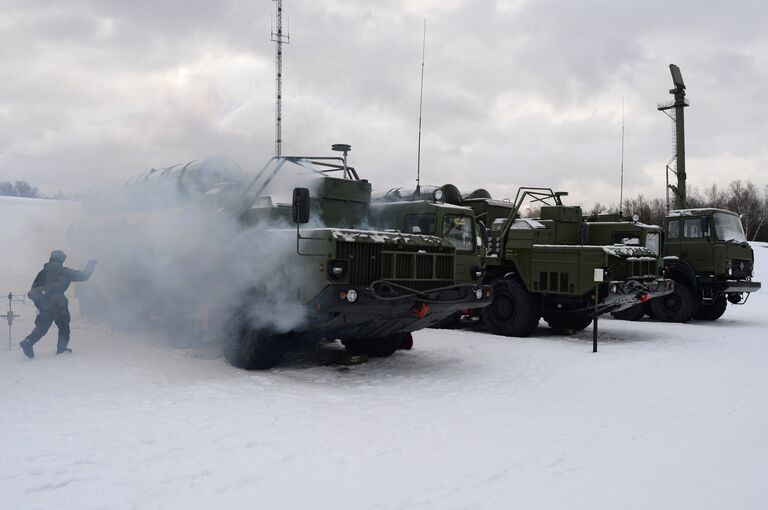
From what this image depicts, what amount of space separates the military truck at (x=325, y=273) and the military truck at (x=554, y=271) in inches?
130

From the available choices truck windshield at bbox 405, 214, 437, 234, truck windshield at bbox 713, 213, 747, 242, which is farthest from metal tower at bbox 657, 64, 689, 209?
truck windshield at bbox 405, 214, 437, 234

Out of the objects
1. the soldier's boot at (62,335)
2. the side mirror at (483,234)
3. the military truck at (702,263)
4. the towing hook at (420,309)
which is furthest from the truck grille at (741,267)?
the soldier's boot at (62,335)

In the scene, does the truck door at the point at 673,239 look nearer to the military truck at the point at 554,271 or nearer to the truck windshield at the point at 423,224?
the military truck at the point at 554,271

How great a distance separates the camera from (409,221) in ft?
28.3

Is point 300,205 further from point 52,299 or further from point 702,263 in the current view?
point 702,263

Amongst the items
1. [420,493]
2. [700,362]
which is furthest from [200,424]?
[700,362]

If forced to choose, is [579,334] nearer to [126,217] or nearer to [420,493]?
[126,217]

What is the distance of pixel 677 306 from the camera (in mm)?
14477

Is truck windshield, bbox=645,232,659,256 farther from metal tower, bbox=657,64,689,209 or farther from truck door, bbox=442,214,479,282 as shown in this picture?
metal tower, bbox=657,64,689,209

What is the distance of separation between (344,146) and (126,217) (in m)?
4.10

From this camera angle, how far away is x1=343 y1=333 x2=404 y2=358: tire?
8.69m

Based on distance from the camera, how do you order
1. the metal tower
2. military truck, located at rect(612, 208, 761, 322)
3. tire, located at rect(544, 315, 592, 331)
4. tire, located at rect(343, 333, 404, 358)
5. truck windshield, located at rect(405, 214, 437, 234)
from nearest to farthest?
1. truck windshield, located at rect(405, 214, 437, 234)
2. tire, located at rect(343, 333, 404, 358)
3. tire, located at rect(544, 315, 592, 331)
4. military truck, located at rect(612, 208, 761, 322)
5. the metal tower

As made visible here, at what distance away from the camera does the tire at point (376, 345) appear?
8688 mm

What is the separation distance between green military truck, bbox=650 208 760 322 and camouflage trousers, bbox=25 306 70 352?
39.7 ft
